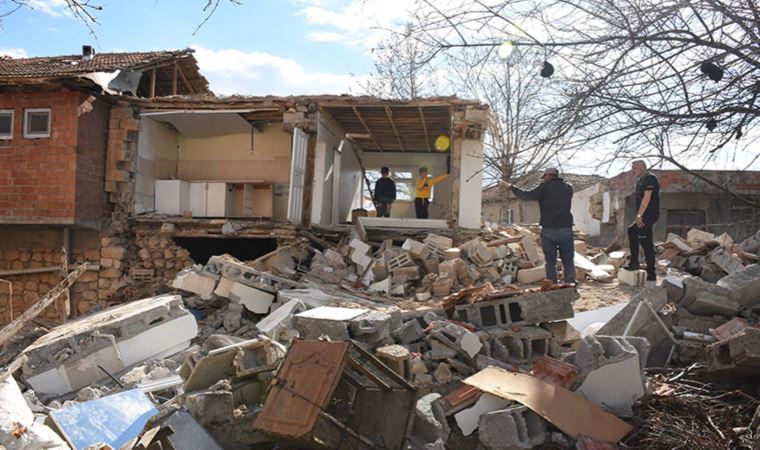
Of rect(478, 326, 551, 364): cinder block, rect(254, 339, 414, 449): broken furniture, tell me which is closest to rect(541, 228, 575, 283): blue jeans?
rect(478, 326, 551, 364): cinder block

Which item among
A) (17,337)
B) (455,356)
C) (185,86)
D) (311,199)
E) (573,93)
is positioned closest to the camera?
(573,93)

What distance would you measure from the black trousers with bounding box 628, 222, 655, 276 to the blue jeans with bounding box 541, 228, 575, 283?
1085 millimetres

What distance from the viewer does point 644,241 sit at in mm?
8297

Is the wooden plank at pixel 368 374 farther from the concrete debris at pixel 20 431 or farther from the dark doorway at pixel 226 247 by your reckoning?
the dark doorway at pixel 226 247

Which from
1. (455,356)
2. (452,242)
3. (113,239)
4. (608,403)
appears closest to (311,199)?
(452,242)

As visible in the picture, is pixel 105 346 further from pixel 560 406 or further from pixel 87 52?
pixel 87 52

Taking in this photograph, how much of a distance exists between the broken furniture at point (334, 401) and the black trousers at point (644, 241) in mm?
5862

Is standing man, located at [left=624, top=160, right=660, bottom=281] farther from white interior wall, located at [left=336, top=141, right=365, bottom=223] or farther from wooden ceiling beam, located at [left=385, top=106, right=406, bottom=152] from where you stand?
white interior wall, located at [left=336, top=141, right=365, bottom=223]

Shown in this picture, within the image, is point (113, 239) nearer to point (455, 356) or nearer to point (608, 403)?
point (455, 356)

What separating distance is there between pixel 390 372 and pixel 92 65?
36.3 feet

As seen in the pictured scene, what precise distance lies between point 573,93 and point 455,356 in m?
2.86

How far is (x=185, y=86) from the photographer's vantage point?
581 inches

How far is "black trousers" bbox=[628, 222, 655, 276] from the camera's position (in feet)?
26.9

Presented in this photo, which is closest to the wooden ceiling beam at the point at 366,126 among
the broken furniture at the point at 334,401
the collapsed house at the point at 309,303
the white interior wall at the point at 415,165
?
the collapsed house at the point at 309,303
